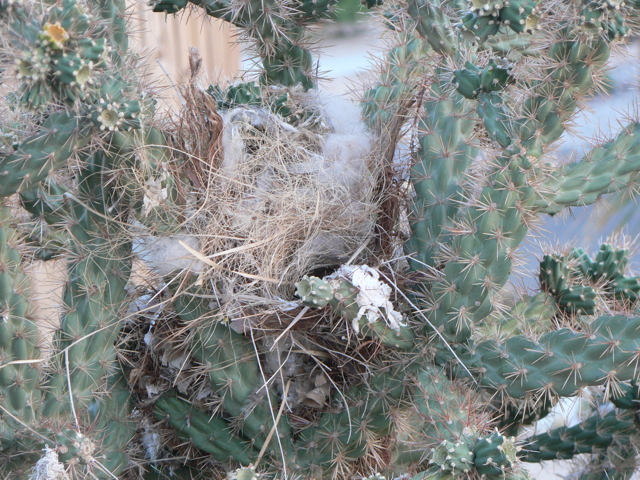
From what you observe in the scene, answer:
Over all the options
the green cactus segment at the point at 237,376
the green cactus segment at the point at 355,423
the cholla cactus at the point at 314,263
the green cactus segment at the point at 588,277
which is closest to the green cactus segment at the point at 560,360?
the cholla cactus at the point at 314,263

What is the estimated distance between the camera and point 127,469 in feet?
3.87

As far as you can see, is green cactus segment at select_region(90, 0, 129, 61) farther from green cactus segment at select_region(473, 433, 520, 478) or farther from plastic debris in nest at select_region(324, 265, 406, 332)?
green cactus segment at select_region(473, 433, 520, 478)

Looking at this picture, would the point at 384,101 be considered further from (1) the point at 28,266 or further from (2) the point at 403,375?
(1) the point at 28,266

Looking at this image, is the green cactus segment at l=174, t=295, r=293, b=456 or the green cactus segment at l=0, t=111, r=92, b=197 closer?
the green cactus segment at l=0, t=111, r=92, b=197

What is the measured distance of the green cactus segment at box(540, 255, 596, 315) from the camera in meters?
1.20

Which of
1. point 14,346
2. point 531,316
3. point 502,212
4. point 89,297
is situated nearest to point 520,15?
point 502,212

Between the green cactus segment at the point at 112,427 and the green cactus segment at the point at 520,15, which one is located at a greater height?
the green cactus segment at the point at 520,15

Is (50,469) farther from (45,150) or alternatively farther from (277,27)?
(277,27)

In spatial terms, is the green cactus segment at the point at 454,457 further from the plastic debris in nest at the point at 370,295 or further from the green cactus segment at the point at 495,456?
the plastic debris in nest at the point at 370,295

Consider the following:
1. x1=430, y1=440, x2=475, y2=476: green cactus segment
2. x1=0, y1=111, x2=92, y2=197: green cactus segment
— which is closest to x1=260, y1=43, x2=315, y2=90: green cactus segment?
x1=0, y1=111, x2=92, y2=197: green cactus segment

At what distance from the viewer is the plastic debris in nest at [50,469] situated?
2.85 ft

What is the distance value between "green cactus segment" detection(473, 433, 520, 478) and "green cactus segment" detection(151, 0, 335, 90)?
821mm

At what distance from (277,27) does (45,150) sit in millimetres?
534

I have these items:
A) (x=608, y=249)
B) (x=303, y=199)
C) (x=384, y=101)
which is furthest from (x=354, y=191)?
(x=608, y=249)
